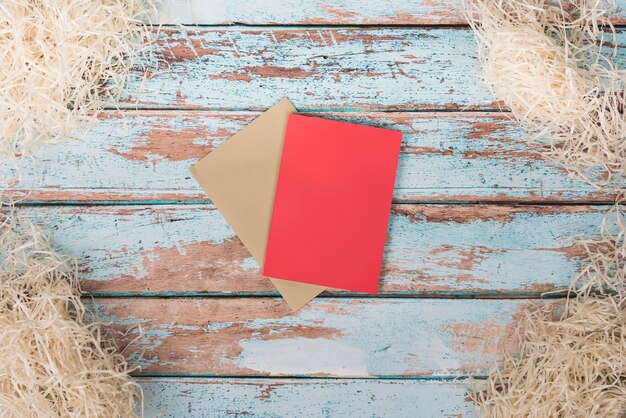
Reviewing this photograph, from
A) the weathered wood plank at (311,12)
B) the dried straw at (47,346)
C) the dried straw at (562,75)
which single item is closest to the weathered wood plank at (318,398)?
the dried straw at (47,346)

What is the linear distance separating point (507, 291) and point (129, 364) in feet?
2.25

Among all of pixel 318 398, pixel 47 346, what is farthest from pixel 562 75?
pixel 47 346

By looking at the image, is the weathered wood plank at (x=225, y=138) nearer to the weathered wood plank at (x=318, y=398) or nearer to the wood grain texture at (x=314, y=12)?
the wood grain texture at (x=314, y=12)

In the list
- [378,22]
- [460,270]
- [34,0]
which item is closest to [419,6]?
[378,22]

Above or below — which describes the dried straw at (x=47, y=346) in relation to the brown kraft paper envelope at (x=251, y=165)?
below

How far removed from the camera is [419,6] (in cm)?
98

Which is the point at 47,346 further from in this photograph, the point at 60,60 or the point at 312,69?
the point at 312,69

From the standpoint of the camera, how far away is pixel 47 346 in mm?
923

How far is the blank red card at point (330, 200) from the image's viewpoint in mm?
978

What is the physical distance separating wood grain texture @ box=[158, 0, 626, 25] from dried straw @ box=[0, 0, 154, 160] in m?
0.07

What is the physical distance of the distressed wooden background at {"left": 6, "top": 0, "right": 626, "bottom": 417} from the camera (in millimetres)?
982

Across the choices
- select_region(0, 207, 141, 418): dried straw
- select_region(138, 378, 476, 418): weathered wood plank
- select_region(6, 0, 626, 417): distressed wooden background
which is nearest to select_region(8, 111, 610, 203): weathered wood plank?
select_region(6, 0, 626, 417): distressed wooden background

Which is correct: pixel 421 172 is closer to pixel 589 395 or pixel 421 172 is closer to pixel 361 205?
A: pixel 361 205

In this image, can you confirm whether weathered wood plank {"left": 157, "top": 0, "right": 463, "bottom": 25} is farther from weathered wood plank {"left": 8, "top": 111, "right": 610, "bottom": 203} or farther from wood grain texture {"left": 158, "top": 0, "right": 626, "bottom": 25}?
weathered wood plank {"left": 8, "top": 111, "right": 610, "bottom": 203}
